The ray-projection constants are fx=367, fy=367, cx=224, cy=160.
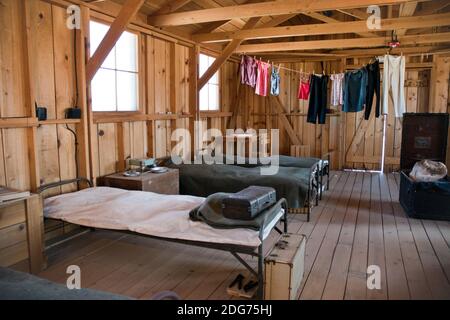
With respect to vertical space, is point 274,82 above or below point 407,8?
below

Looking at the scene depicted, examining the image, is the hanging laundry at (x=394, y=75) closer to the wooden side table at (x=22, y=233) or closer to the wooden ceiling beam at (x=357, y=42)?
the wooden ceiling beam at (x=357, y=42)

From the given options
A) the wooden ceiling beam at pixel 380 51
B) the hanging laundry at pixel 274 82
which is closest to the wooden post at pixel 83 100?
the hanging laundry at pixel 274 82

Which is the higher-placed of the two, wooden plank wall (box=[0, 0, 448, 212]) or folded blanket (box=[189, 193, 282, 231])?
wooden plank wall (box=[0, 0, 448, 212])

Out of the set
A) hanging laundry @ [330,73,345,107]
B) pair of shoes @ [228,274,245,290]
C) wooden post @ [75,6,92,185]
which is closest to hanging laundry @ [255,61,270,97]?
hanging laundry @ [330,73,345,107]

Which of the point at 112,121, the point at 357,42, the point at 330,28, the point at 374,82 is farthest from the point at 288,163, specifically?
the point at 112,121

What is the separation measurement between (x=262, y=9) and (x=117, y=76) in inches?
76.5

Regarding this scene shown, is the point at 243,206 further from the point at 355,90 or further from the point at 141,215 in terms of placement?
the point at 355,90

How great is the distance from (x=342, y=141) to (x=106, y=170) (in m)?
5.45

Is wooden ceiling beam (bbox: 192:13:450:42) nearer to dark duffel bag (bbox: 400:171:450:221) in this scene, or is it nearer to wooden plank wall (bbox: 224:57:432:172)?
dark duffel bag (bbox: 400:171:450:221)

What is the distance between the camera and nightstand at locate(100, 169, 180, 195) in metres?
4.08

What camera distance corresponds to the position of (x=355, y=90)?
6605mm

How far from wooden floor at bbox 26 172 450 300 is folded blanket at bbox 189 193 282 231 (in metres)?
0.52

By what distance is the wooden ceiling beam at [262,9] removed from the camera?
3.93 metres
